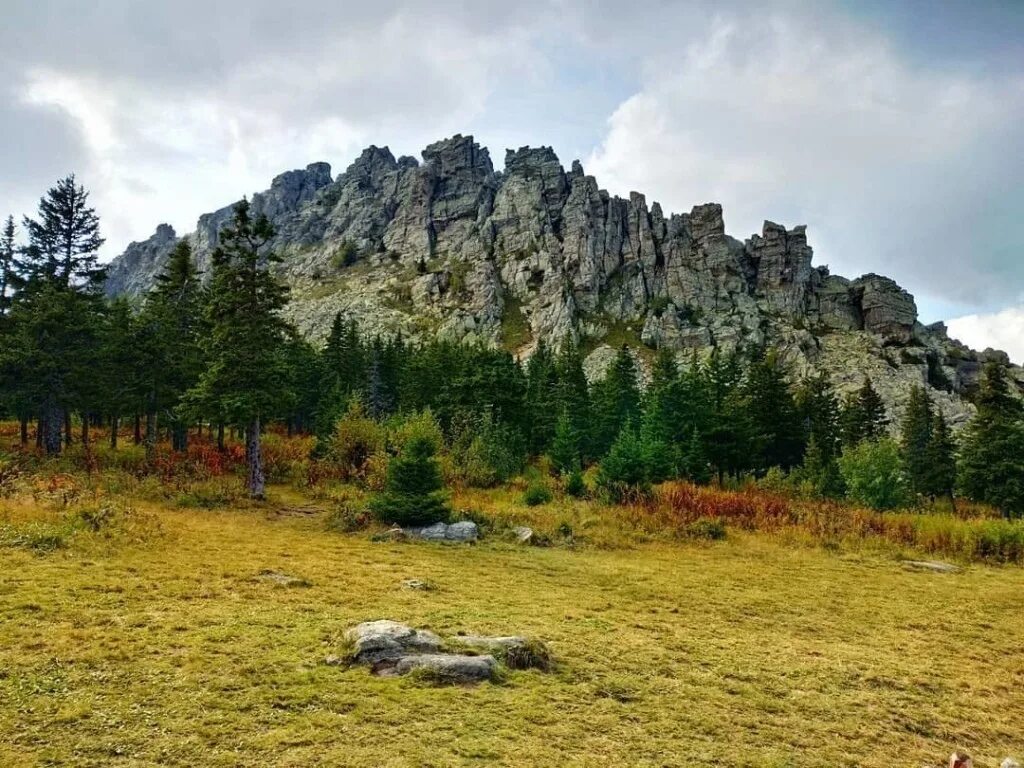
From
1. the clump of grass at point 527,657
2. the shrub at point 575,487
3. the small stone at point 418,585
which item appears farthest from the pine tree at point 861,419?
the clump of grass at point 527,657

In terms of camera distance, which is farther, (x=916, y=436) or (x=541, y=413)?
(x=916, y=436)

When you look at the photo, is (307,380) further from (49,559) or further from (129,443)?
(49,559)

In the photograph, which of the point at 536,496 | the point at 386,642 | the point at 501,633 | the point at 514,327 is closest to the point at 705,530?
the point at 536,496

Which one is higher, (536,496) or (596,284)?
(596,284)

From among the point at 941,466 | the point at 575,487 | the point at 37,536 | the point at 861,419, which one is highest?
the point at 861,419

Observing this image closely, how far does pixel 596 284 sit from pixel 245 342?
120 meters

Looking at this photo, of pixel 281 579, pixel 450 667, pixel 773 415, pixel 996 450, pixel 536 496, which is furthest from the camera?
pixel 773 415

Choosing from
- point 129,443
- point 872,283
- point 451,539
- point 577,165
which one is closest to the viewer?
point 451,539

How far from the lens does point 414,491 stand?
21188 millimetres

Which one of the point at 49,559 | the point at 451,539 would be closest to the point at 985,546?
the point at 451,539

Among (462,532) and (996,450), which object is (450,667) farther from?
(996,450)

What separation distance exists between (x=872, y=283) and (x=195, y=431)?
144m

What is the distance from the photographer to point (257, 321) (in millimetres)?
27484

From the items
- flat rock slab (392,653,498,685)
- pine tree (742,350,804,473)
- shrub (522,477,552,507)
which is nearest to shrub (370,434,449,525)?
shrub (522,477,552,507)
